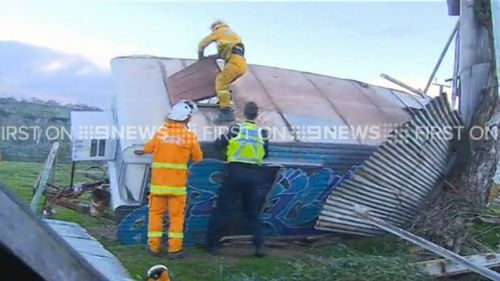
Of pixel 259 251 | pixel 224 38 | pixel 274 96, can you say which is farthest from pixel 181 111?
pixel 274 96

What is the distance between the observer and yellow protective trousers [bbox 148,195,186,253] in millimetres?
6520

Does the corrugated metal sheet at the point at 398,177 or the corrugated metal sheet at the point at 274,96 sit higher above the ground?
the corrugated metal sheet at the point at 274,96

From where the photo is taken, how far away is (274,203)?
24.2 ft

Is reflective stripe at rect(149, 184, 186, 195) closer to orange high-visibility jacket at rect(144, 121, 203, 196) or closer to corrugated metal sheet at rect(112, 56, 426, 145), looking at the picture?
orange high-visibility jacket at rect(144, 121, 203, 196)

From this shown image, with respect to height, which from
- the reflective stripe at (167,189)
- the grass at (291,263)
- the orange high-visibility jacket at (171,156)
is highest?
the orange high-visibility jacket at (171,156)

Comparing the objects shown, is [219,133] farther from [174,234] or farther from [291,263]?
[291,263]

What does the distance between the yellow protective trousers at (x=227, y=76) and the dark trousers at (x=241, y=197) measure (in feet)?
3.31

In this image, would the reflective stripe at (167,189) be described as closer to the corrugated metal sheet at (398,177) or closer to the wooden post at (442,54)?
the corrugated metal sheet at (398,177)

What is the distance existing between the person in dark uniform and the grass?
0.26 m

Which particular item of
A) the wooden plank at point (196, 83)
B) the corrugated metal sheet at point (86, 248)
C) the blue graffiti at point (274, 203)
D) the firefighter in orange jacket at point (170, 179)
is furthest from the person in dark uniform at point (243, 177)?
the corrugated metal sheet at point (86, 248)

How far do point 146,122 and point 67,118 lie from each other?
87.8 inches

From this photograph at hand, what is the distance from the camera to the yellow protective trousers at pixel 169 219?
652 cm

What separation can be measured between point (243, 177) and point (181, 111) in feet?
2.91

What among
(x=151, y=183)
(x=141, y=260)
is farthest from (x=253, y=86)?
(x=141, y=260)
